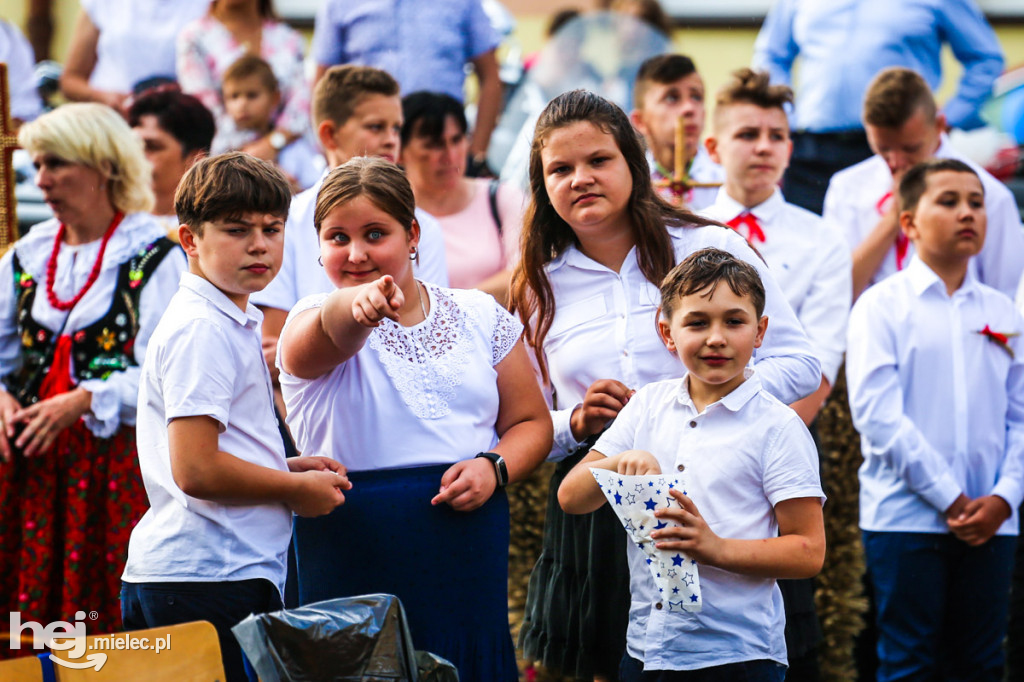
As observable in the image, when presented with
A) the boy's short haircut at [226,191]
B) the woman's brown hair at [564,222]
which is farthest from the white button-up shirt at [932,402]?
the boy's short haircut at [226,191]

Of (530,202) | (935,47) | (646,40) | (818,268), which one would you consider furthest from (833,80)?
(530,202)

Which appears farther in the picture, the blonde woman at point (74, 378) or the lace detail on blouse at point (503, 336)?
the blonde woman at point (74, 378)

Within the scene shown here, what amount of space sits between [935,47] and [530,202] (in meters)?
3.56

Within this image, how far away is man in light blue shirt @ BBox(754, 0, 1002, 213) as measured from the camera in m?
Result: 5.84

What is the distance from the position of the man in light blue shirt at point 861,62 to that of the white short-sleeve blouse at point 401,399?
3.33m

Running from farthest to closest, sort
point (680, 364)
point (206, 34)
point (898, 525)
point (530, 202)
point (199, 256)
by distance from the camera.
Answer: point (206, 34)
point (898, 525)
point (530, 202)
point (680, 364)
point (199, 256)

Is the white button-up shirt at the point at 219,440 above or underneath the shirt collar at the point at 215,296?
underneath

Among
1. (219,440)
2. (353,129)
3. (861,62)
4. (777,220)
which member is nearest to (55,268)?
(353,129)

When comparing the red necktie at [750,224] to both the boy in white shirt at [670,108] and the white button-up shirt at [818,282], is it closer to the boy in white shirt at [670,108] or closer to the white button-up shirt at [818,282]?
the white button-up shirt at [818,282]

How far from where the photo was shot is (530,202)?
3.29 metres

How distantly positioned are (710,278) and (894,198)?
2.50 m

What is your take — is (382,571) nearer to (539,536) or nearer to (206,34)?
(539,536)

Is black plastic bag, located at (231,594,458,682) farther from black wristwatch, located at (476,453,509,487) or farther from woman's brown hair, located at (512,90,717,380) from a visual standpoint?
woman's brown hair, located at (512,90,717,380)

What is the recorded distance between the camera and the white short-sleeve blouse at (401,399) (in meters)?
2.81
